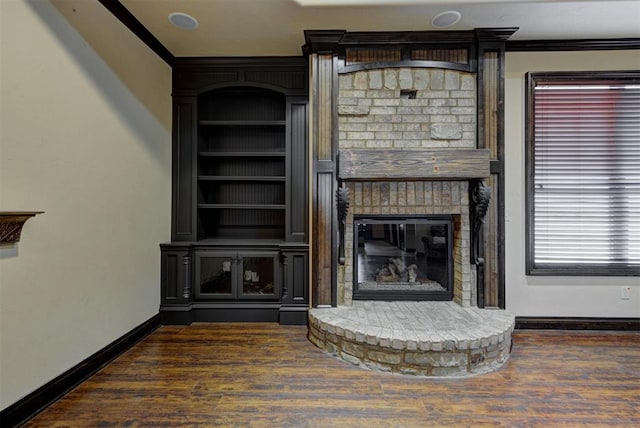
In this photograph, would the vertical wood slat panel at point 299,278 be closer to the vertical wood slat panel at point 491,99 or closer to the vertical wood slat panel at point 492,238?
the vertical wood slat panel at point 492,238

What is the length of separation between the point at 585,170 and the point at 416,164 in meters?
1.80

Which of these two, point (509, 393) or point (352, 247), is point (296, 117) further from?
point (509, 393)

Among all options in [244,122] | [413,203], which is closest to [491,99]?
[413,203]

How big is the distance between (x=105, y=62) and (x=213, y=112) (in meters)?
1.41

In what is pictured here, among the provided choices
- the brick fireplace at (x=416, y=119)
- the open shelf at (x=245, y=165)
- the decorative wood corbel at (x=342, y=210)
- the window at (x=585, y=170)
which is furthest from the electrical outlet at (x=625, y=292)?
the open shelf at (x=245, y=165)

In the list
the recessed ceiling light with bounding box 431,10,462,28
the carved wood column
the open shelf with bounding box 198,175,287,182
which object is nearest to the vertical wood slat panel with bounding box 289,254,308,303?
the open shelf with bounding box 198,175,287,182

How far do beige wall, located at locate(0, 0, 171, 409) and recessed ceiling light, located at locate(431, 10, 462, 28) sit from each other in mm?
2614

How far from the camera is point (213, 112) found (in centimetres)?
381

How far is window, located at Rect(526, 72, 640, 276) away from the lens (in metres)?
3.15

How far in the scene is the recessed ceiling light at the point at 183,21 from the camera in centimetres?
269

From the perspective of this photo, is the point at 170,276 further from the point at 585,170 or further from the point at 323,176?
the point at 585,170

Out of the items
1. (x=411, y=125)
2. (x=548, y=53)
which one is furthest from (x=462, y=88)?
(x=548, y=53)

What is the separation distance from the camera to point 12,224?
171 cm

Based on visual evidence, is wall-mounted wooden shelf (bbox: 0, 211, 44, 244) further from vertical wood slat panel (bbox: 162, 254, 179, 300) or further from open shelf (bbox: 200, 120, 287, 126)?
open shelf (bbox: 200, 120, 287, 126)
